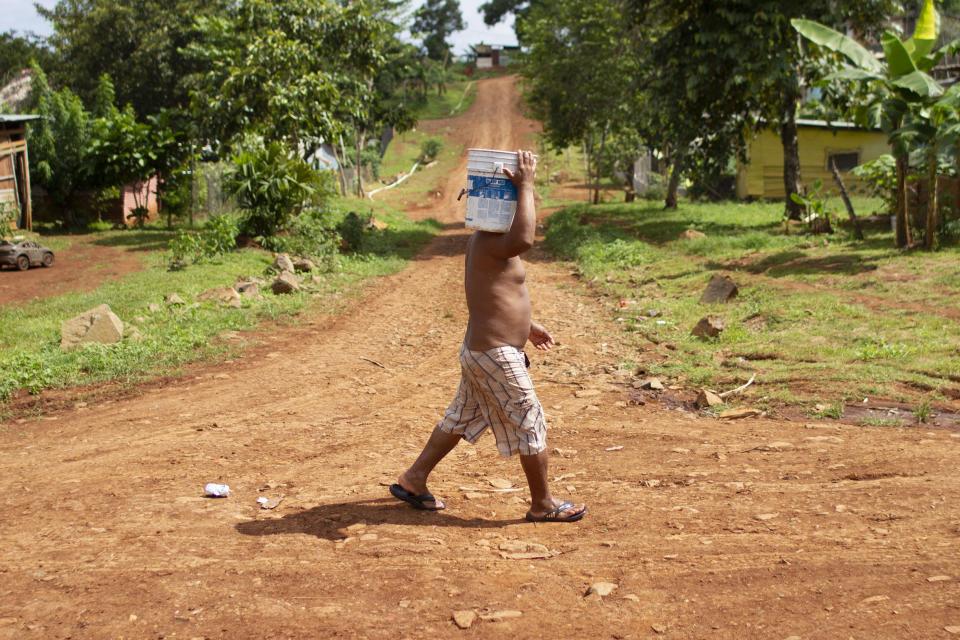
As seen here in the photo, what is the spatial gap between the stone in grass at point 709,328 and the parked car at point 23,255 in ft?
39.1

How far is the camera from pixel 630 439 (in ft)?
19.9

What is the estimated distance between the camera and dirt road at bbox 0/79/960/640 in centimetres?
342

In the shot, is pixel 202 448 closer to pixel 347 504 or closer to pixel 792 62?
pixel 347 504

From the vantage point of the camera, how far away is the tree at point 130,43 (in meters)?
29.6

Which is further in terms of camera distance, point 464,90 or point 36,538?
point 464,90

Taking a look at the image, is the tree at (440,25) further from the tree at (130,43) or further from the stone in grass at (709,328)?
the stone in grass at (709,328)

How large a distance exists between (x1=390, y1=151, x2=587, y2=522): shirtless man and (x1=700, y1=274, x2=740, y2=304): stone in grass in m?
6.92

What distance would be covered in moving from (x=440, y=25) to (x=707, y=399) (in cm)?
7266

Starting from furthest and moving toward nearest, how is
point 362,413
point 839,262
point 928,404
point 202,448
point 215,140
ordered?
1. point 215,140
2. point 839,262
3. point 362,413
4. point 928,404
5. point 202,448

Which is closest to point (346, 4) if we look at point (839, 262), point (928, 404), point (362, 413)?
point (839, 262)

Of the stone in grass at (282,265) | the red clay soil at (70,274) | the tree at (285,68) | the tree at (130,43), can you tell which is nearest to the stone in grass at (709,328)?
the stone in grass at (282,265)

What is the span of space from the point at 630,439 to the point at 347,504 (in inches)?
85.0

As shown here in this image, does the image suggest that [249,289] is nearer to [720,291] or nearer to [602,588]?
[720,291]

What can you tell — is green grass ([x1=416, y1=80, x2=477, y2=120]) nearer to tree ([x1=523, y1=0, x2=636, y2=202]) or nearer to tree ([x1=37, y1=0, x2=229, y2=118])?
tree ([x1=37, y1=0, x2=229, y2=118])
